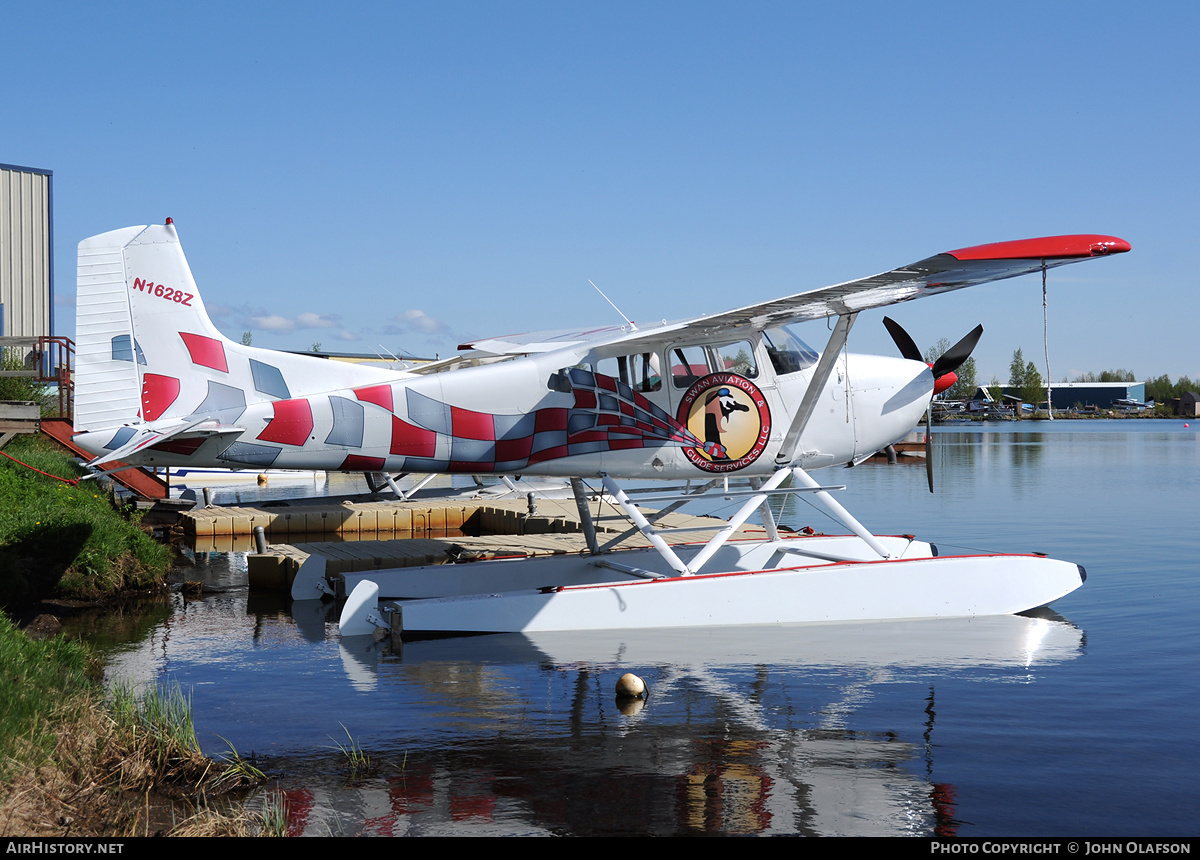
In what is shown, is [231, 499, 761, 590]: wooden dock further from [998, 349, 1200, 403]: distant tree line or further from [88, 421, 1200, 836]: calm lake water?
[998, 349, 1200, 403]: distant tree line

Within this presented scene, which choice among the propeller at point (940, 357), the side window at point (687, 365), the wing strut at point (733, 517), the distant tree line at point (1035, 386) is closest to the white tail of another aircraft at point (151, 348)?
the wing strut at point (733, 517)

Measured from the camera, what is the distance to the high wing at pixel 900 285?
347 inches

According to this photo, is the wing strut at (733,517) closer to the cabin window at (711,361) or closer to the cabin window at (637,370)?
the cabin window at (637,370)

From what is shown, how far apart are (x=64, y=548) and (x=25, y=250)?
2508 centimetres

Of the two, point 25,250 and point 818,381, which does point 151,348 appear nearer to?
point 818,381

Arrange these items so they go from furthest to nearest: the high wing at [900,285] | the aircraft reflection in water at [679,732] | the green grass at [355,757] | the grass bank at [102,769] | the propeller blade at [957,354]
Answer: the propeller blade at [957,354] → the high wing at [900,285] → the green grass at [355,757] → the aircraft reflection in water at [679,732] → the grass bank at [102,769]

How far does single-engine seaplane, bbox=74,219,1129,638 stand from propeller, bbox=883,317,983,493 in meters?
0.08

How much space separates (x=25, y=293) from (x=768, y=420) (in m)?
31.1

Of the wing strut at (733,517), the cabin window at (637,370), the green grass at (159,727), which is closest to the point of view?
the green grass at (159,727)

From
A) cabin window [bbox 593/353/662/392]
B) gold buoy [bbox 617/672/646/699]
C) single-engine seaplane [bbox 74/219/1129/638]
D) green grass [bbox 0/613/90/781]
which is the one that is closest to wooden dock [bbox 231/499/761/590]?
single-engine seaplane [bbox 74/219/1129/638]

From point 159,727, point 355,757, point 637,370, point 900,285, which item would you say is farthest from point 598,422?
point 159,727

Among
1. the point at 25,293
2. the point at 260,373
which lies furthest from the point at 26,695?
the point at 25,293

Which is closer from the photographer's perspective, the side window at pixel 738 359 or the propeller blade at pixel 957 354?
the side window at pixel 738 359

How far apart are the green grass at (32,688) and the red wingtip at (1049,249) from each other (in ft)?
26.1
